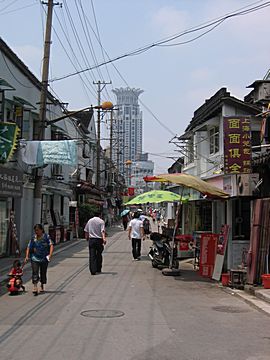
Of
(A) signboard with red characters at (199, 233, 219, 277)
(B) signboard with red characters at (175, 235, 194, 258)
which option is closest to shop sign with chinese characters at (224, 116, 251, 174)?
(A) signboard with red characters at (199, 233, 219, 277)

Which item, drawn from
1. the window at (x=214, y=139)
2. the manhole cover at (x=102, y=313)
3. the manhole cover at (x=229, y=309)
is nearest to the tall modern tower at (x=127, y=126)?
the window at (x=214, y=139)

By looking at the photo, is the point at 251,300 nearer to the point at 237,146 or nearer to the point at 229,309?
the point at 229,309

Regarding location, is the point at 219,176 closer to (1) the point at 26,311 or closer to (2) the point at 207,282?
(2) the point at 207,282

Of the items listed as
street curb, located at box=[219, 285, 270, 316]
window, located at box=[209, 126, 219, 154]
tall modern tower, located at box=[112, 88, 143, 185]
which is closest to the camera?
street curb, located at box=[219, 285, 270, 316]

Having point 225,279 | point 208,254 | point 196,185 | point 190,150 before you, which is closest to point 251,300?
point 225,279

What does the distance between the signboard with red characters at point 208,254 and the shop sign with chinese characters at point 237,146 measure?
234 centimetres

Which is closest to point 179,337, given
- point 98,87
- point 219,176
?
point 219,176

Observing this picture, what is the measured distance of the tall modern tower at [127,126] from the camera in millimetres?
46800

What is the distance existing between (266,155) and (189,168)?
509 inches

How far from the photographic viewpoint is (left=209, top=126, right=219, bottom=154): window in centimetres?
2113

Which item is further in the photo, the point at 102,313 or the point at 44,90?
the point at 44,90

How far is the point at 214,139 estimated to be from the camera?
70.5 ft

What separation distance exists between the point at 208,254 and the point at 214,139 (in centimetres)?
763

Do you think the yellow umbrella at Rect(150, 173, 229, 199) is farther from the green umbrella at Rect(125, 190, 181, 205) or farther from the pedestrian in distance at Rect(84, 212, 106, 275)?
the green umbrella at Rect(125, 190, 181, 205)
